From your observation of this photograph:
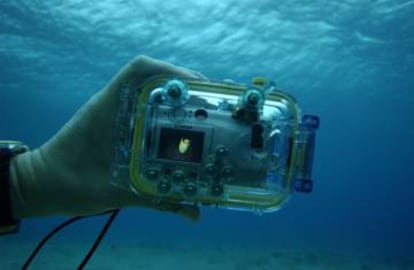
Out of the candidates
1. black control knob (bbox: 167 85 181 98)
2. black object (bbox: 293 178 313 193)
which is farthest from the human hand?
black object (bbox: 293 178 313 193)

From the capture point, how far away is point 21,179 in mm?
3016

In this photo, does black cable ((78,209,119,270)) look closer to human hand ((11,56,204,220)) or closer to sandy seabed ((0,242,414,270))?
human hand ((11,56,204,220))

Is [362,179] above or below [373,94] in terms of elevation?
below

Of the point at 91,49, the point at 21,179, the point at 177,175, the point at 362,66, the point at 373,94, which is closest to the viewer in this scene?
the point at 177,175

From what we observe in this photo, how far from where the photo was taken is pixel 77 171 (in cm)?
313

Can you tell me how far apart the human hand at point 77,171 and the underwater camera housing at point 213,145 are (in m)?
0.39

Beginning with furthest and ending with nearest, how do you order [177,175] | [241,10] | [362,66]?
[362,66] → [241,10] → [177,175]

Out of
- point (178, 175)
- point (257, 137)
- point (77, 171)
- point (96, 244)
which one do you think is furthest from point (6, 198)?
point (257, 137)

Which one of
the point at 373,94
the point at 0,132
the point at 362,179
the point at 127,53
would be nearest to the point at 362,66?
the point at 373,94

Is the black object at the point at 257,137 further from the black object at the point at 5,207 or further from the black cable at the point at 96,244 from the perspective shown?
the black object at the point at 5,207

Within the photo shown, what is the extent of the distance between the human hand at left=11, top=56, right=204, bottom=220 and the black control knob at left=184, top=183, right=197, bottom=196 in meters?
0.46

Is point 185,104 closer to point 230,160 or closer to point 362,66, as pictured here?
point 230,160

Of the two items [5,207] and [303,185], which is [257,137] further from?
[5,207]

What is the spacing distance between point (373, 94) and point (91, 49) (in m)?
25.4
